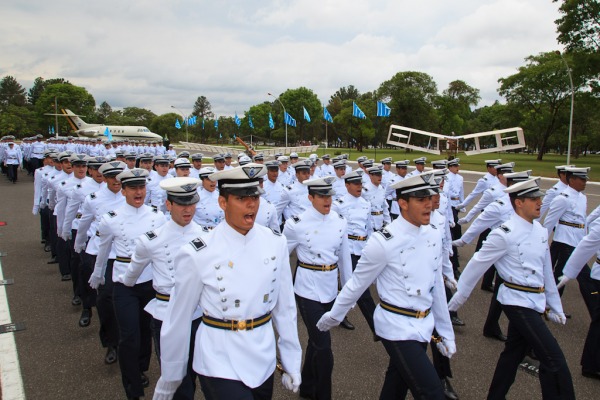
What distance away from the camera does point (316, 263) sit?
4480 mm

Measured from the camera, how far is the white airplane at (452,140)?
37562mm

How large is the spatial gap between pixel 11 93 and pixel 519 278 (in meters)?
146

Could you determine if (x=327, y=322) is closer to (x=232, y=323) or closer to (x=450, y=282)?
(x=232, y=323)

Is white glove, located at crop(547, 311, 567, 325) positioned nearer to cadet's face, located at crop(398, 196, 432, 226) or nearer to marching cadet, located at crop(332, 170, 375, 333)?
cadet's face, located at crop(398, 196, 432, 226)

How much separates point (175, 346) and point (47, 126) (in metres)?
102

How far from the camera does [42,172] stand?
974cm

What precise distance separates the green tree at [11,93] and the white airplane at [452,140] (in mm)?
106141

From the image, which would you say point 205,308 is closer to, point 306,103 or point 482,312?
point 482,312

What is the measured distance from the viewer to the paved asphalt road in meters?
4.42

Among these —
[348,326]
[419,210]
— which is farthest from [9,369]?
[419,210]

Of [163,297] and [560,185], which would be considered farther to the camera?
[560,185]

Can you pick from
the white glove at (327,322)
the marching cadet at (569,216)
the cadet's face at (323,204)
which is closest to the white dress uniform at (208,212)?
the cadet's face at (323,204)

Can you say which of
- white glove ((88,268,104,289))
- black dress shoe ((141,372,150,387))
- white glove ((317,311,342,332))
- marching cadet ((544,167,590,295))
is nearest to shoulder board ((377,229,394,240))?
white glove ((317,311,342,332))

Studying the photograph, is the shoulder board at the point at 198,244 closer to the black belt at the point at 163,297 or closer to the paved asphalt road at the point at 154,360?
the black belt at the point at 163,297
